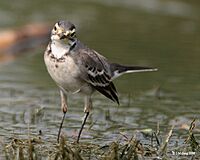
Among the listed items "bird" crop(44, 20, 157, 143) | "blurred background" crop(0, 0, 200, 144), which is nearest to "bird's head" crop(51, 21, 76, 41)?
"bird" crop(44, 20, 157, 143)

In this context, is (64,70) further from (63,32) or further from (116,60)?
(116,60)

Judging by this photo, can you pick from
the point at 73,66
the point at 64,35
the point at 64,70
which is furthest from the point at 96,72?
the point at 64,35

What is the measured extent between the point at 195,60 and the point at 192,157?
574cm

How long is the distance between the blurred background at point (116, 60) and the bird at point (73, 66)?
0.44 meters

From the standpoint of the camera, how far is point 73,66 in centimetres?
733

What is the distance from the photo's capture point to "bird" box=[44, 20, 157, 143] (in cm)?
721

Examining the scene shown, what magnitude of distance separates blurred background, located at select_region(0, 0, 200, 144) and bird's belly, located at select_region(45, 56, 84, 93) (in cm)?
56

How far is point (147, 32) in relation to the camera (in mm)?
14875

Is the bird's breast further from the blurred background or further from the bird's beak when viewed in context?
the blurred background

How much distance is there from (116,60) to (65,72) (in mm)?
4786

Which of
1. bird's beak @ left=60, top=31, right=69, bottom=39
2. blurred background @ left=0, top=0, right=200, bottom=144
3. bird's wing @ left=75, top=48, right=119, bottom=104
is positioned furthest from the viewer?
blurred background @ left=0, top=0, right=200, bottom=144

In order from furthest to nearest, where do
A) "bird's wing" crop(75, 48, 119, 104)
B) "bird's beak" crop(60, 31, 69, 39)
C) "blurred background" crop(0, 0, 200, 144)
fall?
"blurred background" crop(0, 0, 200, 144) < "bird's wing" crop(75, 48, 119, 104) < "bird's beak" crop(60, 31, 69, 39)

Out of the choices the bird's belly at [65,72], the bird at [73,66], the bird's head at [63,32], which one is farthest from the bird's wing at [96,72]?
the bird's head at [63,32]

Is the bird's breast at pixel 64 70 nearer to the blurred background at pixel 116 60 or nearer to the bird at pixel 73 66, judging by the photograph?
the bird at pixel 73 66
